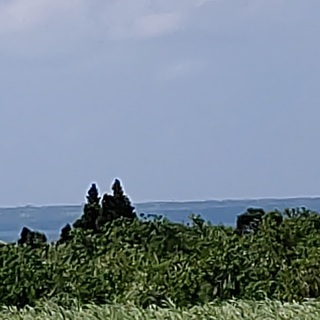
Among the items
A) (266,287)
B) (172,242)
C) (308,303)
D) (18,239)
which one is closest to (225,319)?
(308,303)

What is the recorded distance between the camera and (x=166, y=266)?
6141 mm

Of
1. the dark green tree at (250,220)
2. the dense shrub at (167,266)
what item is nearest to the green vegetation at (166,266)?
the dense shrub at (167,266)

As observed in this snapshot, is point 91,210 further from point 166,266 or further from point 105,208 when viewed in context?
point 166,266

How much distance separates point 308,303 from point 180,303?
0.80 metres

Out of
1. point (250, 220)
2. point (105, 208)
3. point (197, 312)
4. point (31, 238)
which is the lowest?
point (197, 312)

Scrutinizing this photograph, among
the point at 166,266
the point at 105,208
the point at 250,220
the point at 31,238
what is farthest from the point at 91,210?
the point at 166,266

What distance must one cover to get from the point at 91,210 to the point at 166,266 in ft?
4.82

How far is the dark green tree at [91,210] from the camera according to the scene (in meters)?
7.39

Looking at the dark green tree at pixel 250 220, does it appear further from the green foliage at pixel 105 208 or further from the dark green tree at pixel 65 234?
the dark green tree at pixel 65 234

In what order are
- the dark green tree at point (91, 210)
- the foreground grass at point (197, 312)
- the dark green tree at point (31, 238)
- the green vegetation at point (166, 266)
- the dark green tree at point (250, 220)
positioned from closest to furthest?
1. the foreground grass at point (197, 312)
2. the green vegetation at point (166, 266)
3. the dark green tree at point (31, 238)
4. the dark green tree at point (250, 220)
5. the dark green tree at point (91, 210)

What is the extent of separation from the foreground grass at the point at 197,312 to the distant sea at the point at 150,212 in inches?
59.5

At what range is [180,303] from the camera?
586cm

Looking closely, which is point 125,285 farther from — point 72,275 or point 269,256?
point 269,256

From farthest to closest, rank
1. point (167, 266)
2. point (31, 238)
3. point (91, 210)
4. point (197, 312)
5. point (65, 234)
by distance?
point (91, 210) < point (65, 234) < point (31, 238) < point (167, 266) < point (197, 312)
